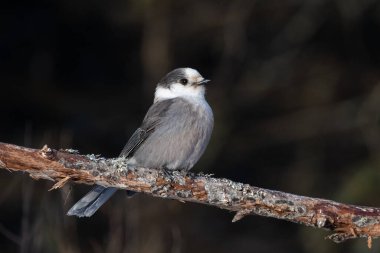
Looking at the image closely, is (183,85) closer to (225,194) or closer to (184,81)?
(184,81)

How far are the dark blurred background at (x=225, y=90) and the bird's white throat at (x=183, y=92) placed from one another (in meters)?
3.08

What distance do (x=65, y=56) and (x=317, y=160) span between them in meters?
3.32

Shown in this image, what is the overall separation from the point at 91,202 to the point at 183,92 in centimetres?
123

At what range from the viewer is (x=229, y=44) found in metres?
10.4

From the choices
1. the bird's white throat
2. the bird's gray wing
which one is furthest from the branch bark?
the bird's white throat

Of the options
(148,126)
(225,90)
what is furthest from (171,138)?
(225,90)

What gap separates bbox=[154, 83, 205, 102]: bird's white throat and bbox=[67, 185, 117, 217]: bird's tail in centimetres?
105

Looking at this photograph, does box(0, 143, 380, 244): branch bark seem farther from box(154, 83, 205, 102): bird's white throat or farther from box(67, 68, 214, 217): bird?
box(154, 83, 205, 102): bird's white throat

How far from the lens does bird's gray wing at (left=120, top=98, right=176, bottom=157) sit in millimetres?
6539

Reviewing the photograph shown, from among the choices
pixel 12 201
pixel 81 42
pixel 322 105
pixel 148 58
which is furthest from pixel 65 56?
pixel 322 105

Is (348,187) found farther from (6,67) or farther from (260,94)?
(6,67)

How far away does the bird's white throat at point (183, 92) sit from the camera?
22.3 ft

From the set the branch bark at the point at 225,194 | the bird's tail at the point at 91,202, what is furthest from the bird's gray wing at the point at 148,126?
the branch bark at the point at 225,194

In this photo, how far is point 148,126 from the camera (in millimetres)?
6602
